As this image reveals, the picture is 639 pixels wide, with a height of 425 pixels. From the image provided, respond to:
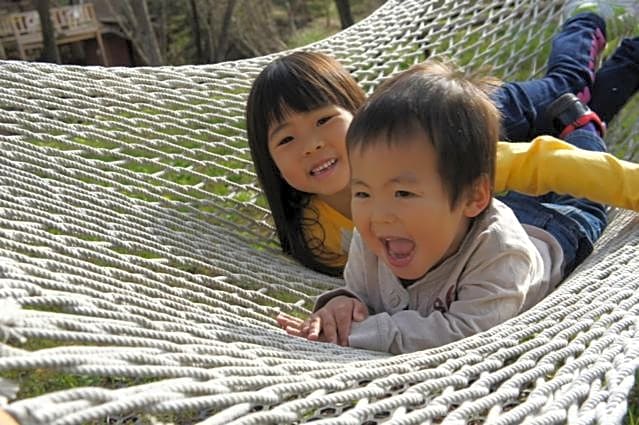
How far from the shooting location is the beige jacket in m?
1.34

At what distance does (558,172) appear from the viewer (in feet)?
5.35

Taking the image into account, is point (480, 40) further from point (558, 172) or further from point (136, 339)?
point (136, 339)

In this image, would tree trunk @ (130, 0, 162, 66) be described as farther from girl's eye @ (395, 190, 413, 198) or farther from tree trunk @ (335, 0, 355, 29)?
girl's eye @ (395, 190, 413, 198)

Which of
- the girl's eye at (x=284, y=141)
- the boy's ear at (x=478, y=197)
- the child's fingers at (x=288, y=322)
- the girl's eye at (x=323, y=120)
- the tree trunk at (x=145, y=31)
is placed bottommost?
the tree trunk at (x=145, y=31)

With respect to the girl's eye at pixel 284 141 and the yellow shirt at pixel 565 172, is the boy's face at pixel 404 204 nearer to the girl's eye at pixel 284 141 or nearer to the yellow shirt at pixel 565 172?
the yellow shirt at pixel 565 172

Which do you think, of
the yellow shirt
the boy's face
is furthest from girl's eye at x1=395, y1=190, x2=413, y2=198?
the yellow shirt

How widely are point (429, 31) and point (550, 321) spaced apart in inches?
62.9

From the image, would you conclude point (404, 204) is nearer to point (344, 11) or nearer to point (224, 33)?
point (224, 33)

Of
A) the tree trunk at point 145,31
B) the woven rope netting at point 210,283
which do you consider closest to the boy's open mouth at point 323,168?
the woven rope netting at point 210,283

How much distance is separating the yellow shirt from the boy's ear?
20 cm

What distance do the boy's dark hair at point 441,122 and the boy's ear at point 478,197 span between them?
1 centimetres

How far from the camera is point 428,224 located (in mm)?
1301

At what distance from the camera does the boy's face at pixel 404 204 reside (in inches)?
50.1

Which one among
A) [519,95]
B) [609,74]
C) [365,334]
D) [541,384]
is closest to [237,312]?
[365,334]
